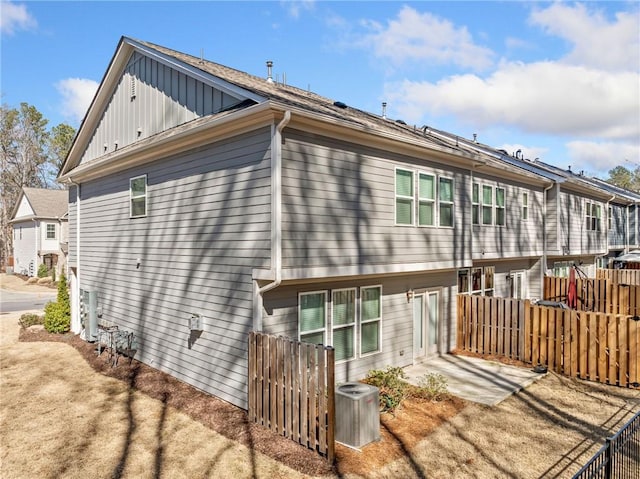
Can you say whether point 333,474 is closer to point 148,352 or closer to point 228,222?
point 228,222

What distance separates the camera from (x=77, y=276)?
15180 mm

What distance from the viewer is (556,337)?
10.9 metres

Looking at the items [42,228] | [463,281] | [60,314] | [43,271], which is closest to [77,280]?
[60,314]

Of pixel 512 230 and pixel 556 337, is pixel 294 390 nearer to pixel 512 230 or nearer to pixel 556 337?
pixel 556 337

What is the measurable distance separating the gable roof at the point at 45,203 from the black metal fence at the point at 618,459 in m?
39.8

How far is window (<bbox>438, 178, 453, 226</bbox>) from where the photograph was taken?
11.3 metres

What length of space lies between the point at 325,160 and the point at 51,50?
12.6 metres

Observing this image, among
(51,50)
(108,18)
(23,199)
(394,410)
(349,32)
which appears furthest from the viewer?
(23,199)

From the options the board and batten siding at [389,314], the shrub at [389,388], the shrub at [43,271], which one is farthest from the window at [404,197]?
the shrub at [43,271]

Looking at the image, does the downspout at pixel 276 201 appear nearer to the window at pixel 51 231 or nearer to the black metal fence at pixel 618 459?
the black metal fence at pixel 618 459

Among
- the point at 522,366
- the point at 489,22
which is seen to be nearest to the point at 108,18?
the point at 489,22

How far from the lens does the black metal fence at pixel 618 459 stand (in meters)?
4.18

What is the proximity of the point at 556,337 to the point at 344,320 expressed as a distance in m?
5.93

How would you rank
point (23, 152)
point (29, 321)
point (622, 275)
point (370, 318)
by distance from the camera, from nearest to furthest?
point (370, 318)
point (29, 321)
point (622, 275)
point (23, 152)
